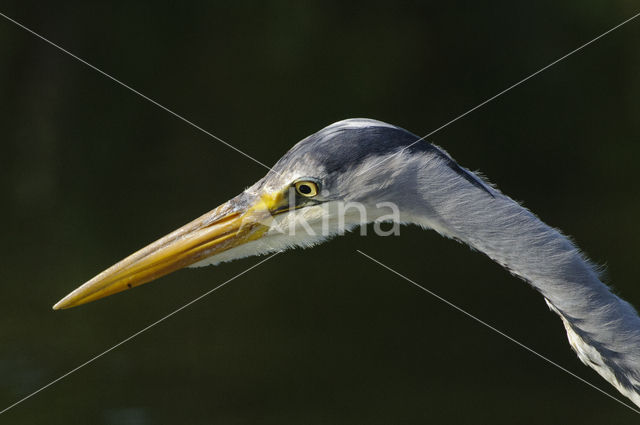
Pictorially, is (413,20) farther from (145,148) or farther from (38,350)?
(38,350)

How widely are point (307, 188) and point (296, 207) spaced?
10cm

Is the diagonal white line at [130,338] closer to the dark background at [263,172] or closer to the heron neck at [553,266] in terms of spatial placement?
the dark background at [263,172]

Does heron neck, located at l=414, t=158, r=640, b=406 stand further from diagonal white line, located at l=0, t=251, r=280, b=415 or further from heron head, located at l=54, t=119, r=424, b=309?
diagonal white line, located at l=0, t=251, r=280, b=415

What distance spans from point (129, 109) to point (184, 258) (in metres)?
3.92

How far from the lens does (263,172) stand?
21.0ft

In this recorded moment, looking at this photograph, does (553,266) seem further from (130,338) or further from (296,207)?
(130,338)

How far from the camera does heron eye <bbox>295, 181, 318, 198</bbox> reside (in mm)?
2682

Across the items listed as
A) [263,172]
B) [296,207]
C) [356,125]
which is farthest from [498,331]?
[356,125]

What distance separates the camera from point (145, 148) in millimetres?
6410

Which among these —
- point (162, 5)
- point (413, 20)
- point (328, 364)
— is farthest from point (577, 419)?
point (162, 5)

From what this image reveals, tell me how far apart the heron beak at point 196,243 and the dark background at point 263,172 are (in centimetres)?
158

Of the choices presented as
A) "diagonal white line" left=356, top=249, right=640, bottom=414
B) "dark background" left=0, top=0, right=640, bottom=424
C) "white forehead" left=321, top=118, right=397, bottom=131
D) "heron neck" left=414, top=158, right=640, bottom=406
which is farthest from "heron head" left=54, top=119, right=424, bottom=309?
"diagonal white line" left=356, top=249, right=640, bottom=414

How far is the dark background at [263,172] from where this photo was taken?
4.46 m

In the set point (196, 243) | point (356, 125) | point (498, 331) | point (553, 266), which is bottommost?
point (553, 266)
